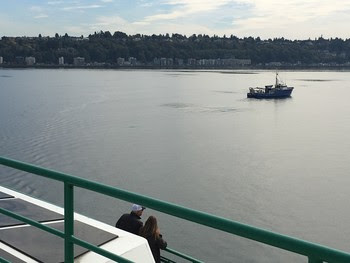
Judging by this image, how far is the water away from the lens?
69.0 feet

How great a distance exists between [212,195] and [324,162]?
1299 cm

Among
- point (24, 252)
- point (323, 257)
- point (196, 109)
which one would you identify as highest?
point (323, 257)

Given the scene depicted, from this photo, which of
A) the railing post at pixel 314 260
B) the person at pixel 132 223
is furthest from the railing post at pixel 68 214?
the person at pixel 132 223

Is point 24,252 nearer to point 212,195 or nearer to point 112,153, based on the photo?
point 212,195

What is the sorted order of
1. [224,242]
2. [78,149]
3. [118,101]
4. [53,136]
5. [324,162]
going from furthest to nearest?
[118,101] < [53,136] < [78,149] < [324,162] < [224,242]

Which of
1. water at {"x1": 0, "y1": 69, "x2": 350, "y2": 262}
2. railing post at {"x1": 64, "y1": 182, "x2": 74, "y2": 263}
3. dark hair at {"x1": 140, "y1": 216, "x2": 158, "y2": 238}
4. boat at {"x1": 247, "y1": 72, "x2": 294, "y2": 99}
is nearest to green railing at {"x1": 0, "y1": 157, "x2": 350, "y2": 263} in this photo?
railing post at {"x1": 64, "y1": 182, "x2": 74, "y2": 263}

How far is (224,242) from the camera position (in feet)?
62.2

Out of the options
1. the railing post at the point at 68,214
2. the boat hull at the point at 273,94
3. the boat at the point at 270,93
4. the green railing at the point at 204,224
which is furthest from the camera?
the boat at the point at 270,93

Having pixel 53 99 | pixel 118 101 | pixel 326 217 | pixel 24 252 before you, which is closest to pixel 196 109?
pixel 118 101

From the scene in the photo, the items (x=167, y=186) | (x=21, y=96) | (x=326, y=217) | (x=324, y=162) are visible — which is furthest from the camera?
(x=21, y=96)

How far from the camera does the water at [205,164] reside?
21.0 metres

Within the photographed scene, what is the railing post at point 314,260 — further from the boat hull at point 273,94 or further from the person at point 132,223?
the boat hull at point 273,94

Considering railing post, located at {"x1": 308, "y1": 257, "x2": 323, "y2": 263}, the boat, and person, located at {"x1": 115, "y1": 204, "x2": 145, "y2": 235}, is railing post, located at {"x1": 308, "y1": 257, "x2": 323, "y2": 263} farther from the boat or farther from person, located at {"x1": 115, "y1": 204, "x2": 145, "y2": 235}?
the boat

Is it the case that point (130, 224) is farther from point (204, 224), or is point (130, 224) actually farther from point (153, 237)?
point (204, 224)
